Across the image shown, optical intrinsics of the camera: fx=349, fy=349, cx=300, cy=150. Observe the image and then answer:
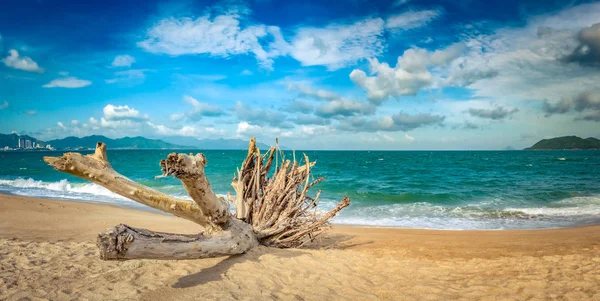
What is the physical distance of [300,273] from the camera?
5.29m

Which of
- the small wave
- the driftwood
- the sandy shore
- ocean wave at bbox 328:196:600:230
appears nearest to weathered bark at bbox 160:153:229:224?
the driftwood

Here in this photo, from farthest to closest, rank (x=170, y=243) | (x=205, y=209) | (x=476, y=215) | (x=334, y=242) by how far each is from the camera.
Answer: (x=476, y=215), (x=334, y=242), (x=205, y=209), (x=170, y=243)

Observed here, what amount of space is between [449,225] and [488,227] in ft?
3.94

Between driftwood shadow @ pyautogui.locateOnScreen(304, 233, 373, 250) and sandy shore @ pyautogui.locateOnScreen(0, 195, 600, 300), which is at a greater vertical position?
sandy shore @ pyautogui.locateOnScreen(0, 195, 600, 300)

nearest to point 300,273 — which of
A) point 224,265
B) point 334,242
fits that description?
point 224,265

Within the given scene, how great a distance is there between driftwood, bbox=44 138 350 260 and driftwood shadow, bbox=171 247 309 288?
13 cm

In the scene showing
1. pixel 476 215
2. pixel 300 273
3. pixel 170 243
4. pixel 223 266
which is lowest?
pixel 476 215

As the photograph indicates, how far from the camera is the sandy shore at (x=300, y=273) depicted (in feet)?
14.3

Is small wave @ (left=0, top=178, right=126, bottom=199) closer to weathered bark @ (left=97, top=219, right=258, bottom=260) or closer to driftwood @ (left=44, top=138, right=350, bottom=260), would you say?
driftwood @ (left=44, top=138, right=350, bottom=260)

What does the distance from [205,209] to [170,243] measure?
651 millimetres

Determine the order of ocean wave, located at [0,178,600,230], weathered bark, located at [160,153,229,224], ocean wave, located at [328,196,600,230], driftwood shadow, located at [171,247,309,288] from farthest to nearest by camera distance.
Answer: ocean wave, located at [0,178,600,230] → ocean wave, located at [328,196,600,230] → driftwood shadow, located at [171,247,309,288] → weathered bark, located at [160,153,229,224]

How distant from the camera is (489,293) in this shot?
189 inches

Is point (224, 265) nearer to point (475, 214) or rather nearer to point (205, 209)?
point (205, 209)

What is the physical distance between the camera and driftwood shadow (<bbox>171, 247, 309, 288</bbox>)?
4.61 meters
